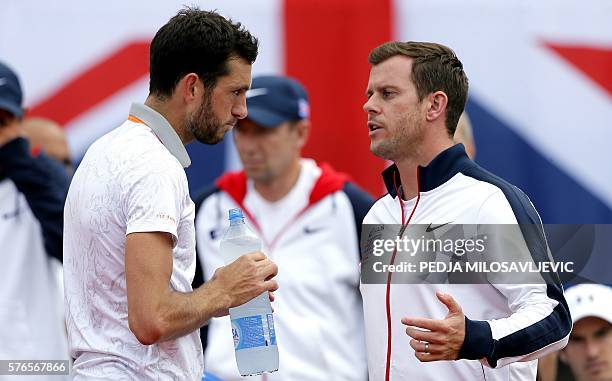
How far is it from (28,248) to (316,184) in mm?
1025

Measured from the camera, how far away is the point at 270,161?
3918mm

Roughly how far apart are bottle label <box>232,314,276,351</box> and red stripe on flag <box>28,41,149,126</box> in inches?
98.1

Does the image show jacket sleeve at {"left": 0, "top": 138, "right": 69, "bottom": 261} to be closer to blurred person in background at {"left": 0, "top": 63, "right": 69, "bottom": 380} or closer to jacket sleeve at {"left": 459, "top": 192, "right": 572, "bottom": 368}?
blurred person in background at {"left": 0, "top": 63, "right": 69, "bottom": 380}

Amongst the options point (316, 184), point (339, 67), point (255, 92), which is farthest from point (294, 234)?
point (339, 67)

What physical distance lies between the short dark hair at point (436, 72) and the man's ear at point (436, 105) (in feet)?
0.04

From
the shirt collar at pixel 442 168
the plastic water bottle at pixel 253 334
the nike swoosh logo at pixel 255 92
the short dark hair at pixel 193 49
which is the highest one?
the short dark hair at pixel 193 49

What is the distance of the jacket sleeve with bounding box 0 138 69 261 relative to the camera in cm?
358

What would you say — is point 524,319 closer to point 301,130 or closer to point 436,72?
point 436,72

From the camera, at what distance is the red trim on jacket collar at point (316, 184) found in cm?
388

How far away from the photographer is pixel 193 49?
2479 mm

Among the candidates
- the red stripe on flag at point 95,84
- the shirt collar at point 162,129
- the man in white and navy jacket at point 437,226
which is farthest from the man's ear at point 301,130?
the shirt collar at point 162,129

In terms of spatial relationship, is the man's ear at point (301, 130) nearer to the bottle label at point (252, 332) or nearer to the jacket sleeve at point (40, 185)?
the jacket sleeve at point (40, 185)

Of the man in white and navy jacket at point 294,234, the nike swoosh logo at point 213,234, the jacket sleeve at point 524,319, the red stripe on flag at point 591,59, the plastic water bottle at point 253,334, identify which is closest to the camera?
the jacket sleeve at point 524,319

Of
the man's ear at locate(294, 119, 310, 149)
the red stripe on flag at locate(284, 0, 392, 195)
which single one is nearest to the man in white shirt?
the man's ear at locate(294, 119, 310, 149)
